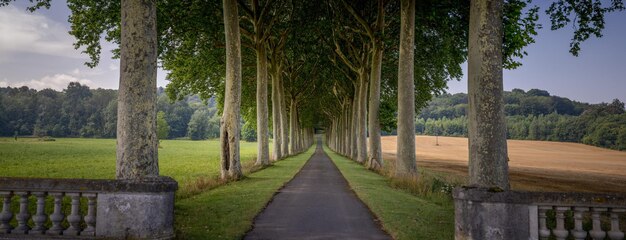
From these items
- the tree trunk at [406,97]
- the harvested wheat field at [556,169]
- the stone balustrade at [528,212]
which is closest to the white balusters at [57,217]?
the stone balustrade at [528,212]

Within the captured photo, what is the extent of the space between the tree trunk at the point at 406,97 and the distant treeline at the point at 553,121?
55.0 metres

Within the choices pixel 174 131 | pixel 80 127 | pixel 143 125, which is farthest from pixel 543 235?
pixel 174 131

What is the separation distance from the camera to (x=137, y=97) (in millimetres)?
6988

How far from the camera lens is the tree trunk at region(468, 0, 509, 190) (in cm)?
805

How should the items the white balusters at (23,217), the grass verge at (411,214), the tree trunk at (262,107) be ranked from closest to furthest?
the white balusters at (23,217) < the grass verge at (411,214) < the tree trunk at (262,107)

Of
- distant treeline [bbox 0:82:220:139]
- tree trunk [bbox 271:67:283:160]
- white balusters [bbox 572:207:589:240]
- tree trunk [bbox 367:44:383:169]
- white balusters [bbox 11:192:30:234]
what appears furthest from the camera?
distant treeline [bbox 0:82:220:139]

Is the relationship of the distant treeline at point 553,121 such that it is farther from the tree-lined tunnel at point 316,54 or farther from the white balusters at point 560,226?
the white balusters at point 560,226

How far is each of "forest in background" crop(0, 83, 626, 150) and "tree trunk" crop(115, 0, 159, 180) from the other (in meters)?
69.6

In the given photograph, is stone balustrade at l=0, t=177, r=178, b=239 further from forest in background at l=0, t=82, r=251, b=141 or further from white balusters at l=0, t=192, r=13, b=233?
forest in background at l=0, t=82, r=251, b=141

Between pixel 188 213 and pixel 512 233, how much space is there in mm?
7700

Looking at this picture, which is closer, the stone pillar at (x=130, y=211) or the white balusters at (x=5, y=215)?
the white balusters at (x=5, y=215)

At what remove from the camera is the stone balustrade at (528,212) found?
5.82 meters

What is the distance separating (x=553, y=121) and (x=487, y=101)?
13876cm

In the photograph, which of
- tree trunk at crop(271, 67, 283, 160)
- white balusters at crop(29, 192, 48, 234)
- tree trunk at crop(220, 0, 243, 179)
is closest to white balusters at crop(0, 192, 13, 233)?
white balusters at crop(29, 192, 48, 234)
